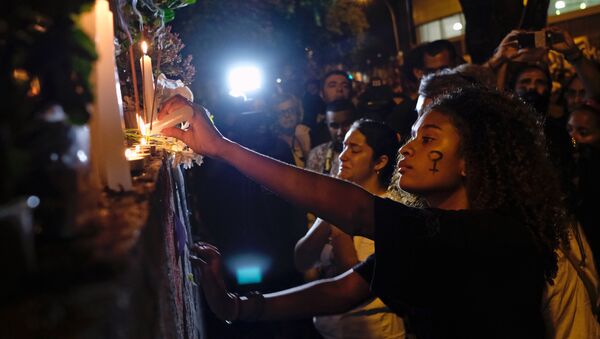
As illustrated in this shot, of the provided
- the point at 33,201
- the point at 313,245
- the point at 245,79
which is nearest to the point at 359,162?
the point at 313,245

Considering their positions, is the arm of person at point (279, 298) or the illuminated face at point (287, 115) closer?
the arm of person at point (279, 298)

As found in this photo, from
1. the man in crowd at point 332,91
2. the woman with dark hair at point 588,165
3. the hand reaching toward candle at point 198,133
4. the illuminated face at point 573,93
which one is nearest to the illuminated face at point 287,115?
the man in crowd at point 332,91

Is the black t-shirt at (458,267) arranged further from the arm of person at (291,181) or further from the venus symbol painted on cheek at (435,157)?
the venus symbol painted on cheek at (435,157)

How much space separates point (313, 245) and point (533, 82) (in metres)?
2.77

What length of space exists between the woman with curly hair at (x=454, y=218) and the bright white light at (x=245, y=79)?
635cm

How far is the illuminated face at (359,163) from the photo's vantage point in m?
3.96

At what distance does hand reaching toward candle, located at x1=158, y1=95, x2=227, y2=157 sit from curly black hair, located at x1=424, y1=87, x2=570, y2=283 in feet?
3.15

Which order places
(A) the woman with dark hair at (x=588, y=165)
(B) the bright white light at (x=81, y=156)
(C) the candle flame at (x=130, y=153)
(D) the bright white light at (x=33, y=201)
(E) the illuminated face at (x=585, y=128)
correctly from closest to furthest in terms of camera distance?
(D) the bright white light at (x=33, y=201) < (B) the bright white light at (x=81, y=156) < (C) the candle flame at (x=130, y=153) < (A) the woman with dark hair at (x=588, y=165) < (E) the illuminated face at (x=585, y=128)

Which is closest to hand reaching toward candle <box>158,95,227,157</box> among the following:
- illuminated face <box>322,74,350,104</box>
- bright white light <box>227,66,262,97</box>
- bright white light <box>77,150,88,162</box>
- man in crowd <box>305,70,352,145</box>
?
bright white light <box>77,150,88,162</box>

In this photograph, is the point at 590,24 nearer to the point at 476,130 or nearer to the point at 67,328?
the point at 476,130

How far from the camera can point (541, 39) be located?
483 centimetres

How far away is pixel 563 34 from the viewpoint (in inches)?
189

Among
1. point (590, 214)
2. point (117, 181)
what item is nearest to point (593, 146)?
point (590, 214)

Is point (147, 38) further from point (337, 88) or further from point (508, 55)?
point (337, 88)
